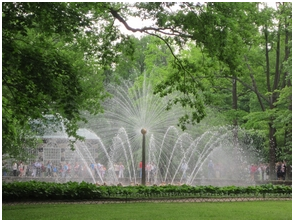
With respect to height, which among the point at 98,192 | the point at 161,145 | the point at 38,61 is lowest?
the point at 98,192

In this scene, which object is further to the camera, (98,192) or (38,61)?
(98,192)

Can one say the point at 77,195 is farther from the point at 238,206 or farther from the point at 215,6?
the point at 215,6

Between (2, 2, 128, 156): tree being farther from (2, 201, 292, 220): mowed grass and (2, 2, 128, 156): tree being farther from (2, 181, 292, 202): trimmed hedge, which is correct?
(2, 181, 292, 202): trimmed hedge

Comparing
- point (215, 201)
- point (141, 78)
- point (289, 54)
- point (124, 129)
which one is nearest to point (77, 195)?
point (215, 201)

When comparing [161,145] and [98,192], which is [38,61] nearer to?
[98,192]

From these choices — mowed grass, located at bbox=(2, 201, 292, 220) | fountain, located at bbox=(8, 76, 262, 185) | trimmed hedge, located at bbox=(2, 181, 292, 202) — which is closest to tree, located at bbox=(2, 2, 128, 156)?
mowed grass, located at bbox=(2, 201, 292, 220)

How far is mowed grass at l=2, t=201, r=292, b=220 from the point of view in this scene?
13352 millimetres

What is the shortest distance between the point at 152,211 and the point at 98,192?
3.47 metres

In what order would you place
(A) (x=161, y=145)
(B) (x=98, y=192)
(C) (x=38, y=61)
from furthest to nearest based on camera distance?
(A) (x=161, y=145)
(B) (x=98, y=192)
(C) (x=38, y=61)

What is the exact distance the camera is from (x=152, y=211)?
14531 millimetres

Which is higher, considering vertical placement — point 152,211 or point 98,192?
point 98,192

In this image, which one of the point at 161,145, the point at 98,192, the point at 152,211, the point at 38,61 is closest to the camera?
the point at 38,61

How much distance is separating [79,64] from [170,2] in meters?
7.78

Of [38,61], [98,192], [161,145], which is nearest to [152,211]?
[98,192]
